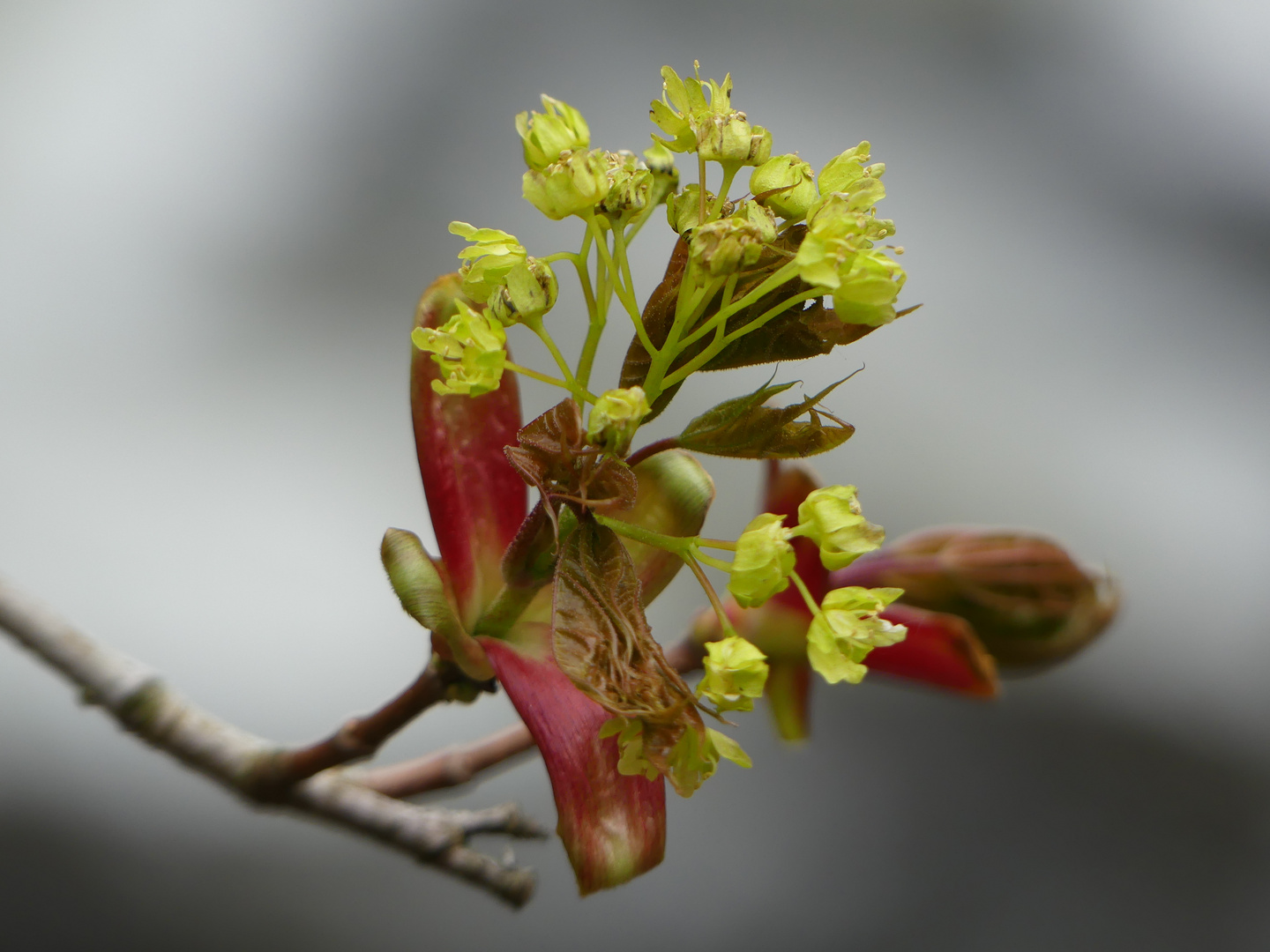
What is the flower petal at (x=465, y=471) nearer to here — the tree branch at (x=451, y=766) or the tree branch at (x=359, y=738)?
the tree branch at (x=359, y=738)

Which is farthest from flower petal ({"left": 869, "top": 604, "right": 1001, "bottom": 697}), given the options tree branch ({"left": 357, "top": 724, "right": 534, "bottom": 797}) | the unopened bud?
tree branch ({"left": 357, "top": 724, "right": 534, "bottom": 797})

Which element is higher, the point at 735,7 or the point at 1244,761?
the point at 735,7

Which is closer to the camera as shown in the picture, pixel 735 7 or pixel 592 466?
pixel 592 466

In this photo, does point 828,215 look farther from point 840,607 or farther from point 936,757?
point 936,757

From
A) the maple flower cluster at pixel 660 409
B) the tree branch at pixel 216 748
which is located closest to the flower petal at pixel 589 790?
the maple flower cluster at pixel 660 409

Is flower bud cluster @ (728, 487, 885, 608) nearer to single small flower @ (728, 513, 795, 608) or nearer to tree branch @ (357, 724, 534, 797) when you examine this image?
single small flower @ (728, 513, 795, 608)

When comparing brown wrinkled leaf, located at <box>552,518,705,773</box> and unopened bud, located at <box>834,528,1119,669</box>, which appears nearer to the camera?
brown wrinkled leaf, located at <box>552,518,705,773</box>

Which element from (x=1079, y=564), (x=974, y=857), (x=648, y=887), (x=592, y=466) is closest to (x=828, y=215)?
(x=592, y=466)
